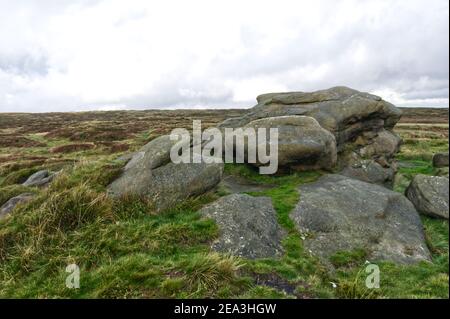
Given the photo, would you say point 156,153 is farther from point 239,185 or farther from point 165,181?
point 239,185

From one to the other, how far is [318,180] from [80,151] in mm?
30688

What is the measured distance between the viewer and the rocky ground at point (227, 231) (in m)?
9.48

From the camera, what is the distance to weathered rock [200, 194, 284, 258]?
11.3m

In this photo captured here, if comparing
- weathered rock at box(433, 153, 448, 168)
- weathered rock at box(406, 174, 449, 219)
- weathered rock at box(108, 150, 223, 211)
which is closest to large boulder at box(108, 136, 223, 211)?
weathered rock at box(108, 150, 223, 211)

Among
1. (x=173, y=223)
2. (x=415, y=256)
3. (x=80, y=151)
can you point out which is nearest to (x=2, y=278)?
(x=173, y=223)

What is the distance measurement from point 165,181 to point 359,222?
7732 millimetres

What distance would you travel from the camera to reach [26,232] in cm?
1171

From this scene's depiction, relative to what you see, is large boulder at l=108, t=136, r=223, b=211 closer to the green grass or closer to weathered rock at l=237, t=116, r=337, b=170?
the green grass

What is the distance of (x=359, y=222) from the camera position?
13461mm

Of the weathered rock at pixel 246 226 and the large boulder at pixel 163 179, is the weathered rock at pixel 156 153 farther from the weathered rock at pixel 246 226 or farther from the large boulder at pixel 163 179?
the weathered rock at pixel 246 226

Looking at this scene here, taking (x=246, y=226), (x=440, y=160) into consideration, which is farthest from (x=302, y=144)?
(x=440, y=160)

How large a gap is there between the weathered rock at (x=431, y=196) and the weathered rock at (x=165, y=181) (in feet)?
30.1

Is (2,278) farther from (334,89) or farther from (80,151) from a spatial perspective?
(80,151)

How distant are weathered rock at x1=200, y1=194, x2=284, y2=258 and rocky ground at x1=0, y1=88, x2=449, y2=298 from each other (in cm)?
5
